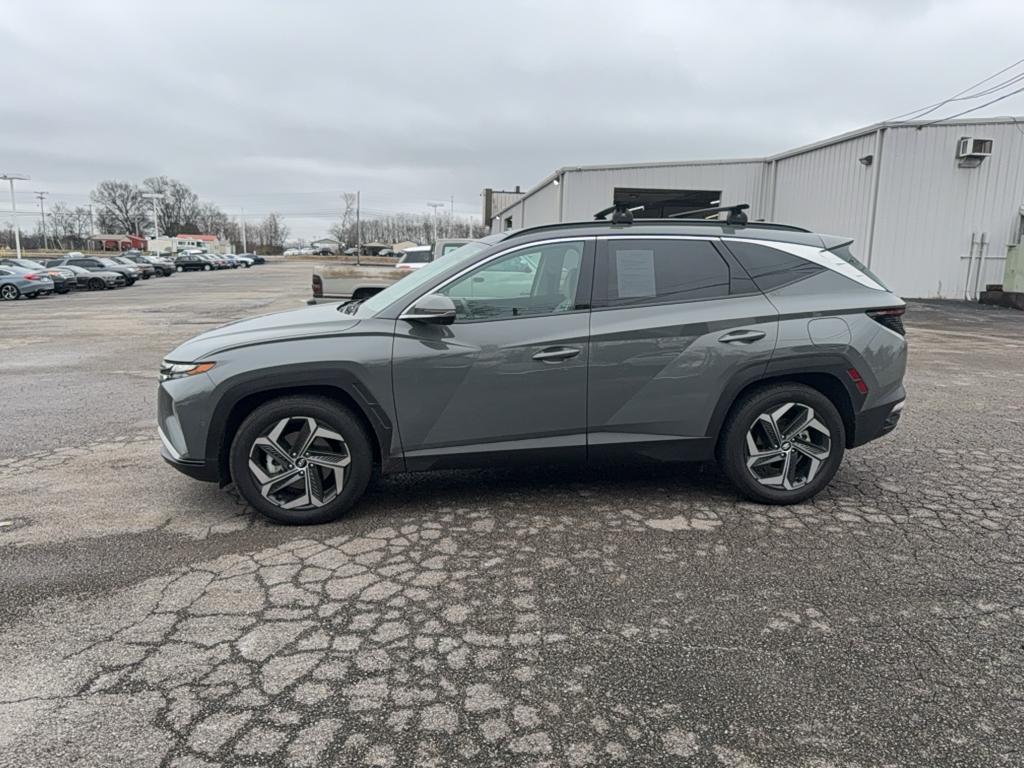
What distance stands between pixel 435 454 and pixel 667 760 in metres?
2.29

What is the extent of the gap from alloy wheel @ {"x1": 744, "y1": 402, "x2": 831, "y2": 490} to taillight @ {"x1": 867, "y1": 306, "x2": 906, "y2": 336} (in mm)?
745

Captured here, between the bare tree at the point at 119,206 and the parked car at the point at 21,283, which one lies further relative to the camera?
the bare tree at the point at 119,206

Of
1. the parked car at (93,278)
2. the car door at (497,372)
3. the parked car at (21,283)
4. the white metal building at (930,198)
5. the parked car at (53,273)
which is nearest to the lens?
the car door at (497,372)

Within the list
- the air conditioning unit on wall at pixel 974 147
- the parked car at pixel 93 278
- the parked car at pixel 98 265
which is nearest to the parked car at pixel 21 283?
the parked car at pixel 93 278

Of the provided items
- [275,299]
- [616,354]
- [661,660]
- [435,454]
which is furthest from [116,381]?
[275,299]

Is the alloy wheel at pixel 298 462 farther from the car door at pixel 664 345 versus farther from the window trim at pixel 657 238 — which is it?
the window trim at pixel 657 238

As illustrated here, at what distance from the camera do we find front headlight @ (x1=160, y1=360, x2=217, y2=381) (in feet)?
13.4

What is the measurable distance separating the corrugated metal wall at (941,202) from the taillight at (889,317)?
58.4ft

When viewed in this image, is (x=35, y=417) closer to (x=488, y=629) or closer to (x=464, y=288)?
(x=464, y=288)

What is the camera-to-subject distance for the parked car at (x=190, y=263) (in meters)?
63.8

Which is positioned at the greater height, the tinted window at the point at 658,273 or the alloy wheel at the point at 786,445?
the tinted window at the point at 658,273

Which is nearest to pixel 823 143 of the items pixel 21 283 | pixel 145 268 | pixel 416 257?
pixel 416 257

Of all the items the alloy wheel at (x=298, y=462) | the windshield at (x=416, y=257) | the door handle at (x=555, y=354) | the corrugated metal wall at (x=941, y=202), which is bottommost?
the alloy wheel at (x=298, y=462)

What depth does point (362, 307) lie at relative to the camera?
15.1ft
